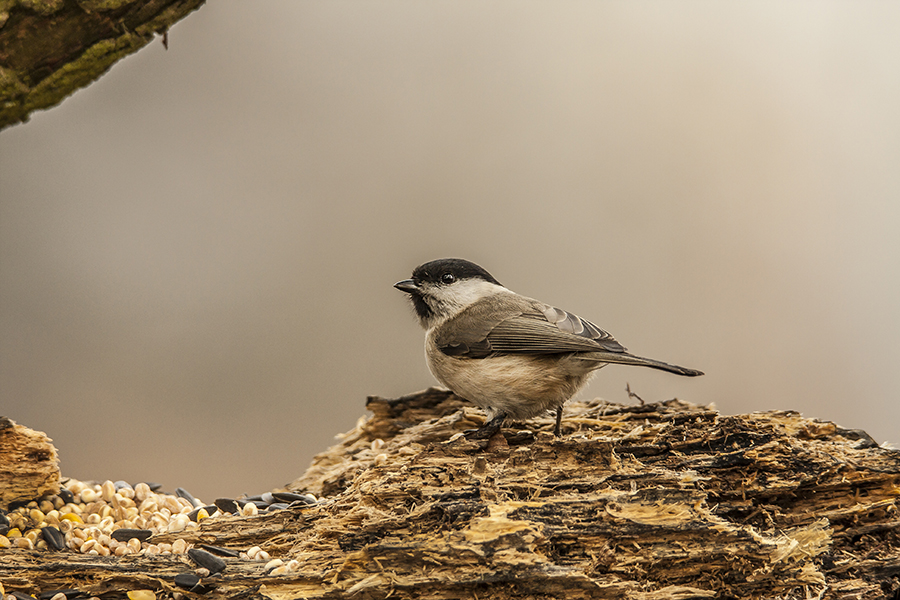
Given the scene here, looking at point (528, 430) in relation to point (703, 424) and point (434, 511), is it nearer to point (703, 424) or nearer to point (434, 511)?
point (703, 424)

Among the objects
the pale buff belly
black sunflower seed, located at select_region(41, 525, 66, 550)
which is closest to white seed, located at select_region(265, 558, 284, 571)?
black sunflower seed, located at select_region(41, 525, 66, 550)

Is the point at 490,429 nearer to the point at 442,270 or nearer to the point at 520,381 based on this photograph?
the point at 520,381

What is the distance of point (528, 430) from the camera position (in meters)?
2.61

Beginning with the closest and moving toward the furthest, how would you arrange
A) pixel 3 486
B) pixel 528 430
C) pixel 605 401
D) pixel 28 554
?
pixel 28 554 < pixel 3 486 < pixel 528 430 < pixel 605 401

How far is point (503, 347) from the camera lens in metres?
2.33

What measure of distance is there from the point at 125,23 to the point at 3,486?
1554mm

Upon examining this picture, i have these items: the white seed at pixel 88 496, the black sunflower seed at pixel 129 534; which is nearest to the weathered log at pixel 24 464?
the white seed at pixel 88 496

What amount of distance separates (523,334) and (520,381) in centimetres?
17

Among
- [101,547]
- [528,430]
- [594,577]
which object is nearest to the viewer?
[594,577]

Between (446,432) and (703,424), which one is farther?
(446,432)

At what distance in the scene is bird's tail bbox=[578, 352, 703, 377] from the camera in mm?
1893

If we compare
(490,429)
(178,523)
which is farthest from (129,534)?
(490,429)

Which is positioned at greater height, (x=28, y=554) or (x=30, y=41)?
(x=30, y=41)

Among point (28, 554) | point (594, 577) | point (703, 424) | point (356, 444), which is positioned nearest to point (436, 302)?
point (356, 444)
